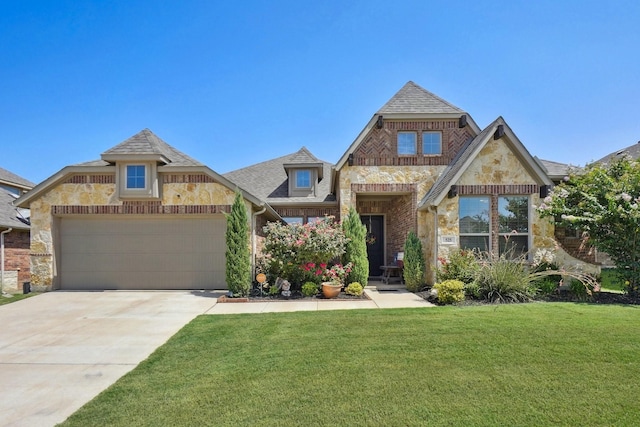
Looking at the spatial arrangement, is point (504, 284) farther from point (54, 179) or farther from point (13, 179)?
point (13, 179)

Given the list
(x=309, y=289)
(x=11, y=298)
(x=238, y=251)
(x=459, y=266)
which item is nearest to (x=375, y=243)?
(x=459, y=266)

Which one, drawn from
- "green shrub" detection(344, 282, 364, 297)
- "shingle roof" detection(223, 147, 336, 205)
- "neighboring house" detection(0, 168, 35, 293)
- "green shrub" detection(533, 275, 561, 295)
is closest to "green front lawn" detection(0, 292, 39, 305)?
"neighboring house" detection(0, 168, 35, 293)

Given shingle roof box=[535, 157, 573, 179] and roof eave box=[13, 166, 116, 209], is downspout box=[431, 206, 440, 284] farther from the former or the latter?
roof eave box=[13, 166, 116, 209]

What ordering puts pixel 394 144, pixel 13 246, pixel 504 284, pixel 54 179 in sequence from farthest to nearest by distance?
pixel 13 246 < pixel 394 144 < pixel 54 179 < pixel 504 284

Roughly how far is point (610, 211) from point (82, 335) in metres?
12.5

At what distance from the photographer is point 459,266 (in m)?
9.27

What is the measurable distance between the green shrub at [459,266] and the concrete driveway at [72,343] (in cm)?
665

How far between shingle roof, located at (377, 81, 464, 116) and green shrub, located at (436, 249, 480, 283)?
5425 millimetres

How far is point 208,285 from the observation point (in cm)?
1102

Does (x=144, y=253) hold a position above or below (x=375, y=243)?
above

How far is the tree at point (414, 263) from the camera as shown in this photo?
10.5 metres

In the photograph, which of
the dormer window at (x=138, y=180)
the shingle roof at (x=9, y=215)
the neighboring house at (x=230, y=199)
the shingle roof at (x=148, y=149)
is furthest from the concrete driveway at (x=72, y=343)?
the shingle roof at (x=148, y=149)

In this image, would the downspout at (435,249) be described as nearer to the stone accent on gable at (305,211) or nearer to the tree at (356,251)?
the tree at (356,251)

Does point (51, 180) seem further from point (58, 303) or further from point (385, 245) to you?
point (385, 245)
